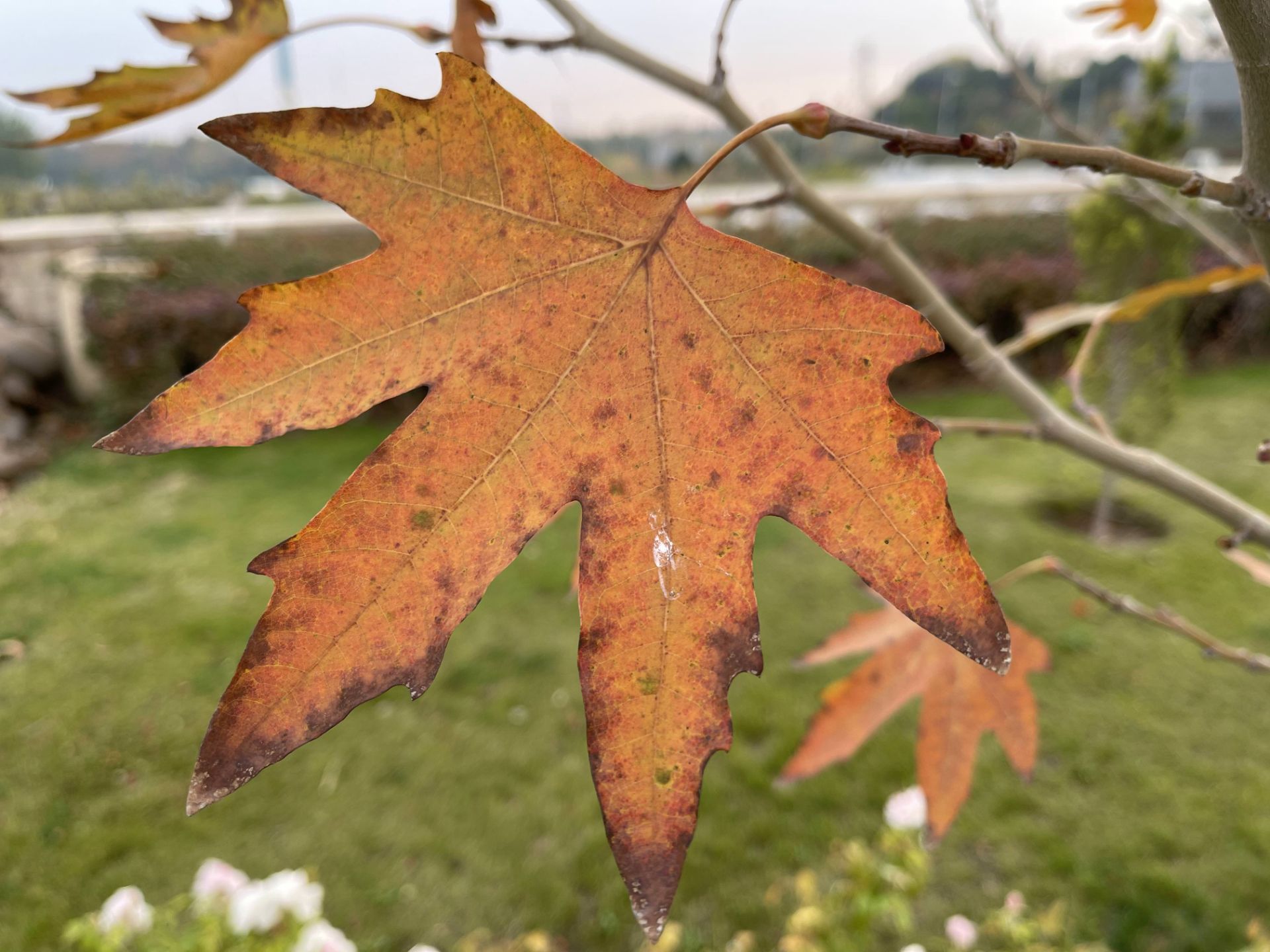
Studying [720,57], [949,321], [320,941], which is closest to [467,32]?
[720,57]

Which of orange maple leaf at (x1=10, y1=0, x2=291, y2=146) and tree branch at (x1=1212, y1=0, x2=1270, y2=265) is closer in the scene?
tree branch at (x1=1212, y1=0, x2=1270, y2=265)

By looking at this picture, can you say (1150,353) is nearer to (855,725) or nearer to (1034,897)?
(1034,897)

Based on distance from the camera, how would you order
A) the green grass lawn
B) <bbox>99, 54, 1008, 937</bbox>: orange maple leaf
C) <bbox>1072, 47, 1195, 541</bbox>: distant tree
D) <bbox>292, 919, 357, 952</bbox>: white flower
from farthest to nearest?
1. <bbox>1072, 47, 1195, 541</bbox>: distant tree
2. the green grass lawn
3. <bbox>292, 919, 357, 952</bbox>: white flower
4. <bbox>99, 54, 1008, 937</bbox>: orange maple leaf

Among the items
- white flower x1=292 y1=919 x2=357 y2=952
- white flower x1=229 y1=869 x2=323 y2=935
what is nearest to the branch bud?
white flower x1=292 y1=919 x2=357 y2=952

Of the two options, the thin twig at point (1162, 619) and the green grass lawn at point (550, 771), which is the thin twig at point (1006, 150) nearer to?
the thin twig at point (1162, 619)

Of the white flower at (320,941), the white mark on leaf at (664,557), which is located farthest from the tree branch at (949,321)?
the white flower at (320,941)

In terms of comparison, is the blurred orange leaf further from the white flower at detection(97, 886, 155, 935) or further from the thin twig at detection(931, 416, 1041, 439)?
the white flower at detection(97, 886, 155, 935)
